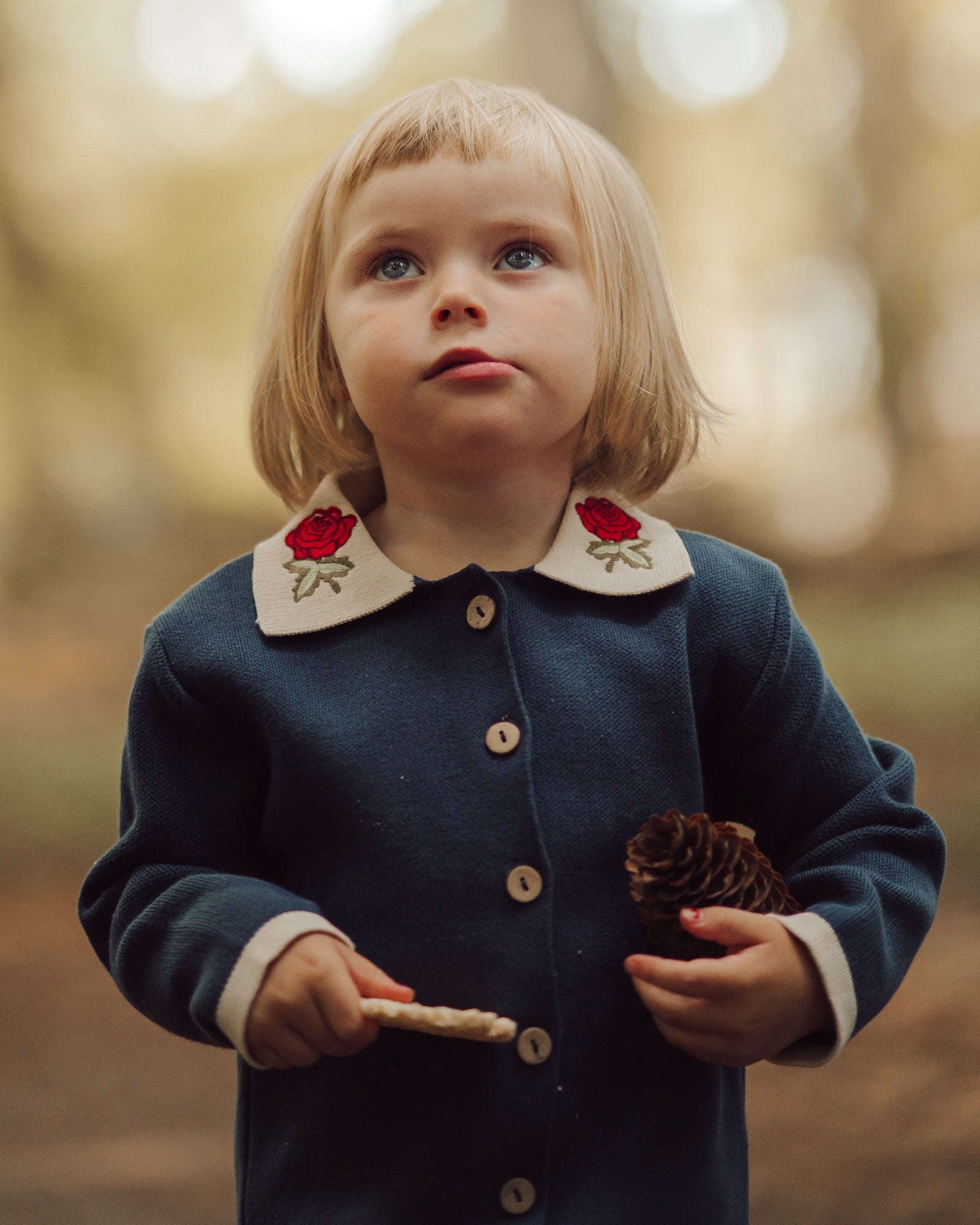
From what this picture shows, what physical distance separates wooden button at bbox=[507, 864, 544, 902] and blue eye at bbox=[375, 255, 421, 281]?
1.21 feet

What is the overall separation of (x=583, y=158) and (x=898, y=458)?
4.75 feet

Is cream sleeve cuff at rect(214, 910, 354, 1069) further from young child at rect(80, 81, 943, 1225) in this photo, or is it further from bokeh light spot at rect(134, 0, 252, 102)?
bokeh light spot at rect(134, 0, 252, 102)

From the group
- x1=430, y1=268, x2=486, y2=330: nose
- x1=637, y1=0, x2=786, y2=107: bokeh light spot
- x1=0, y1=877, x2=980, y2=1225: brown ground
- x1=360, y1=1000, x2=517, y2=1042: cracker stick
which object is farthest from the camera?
x1=637, y1=0, x2=786, y2=107: bokeh light spot

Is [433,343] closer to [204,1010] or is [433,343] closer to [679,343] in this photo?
[679,343]

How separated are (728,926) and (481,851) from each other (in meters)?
0.15

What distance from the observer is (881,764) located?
0.84 m

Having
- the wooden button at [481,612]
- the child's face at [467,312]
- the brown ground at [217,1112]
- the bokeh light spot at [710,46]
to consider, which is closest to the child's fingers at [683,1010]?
the wooden button at [481,612]

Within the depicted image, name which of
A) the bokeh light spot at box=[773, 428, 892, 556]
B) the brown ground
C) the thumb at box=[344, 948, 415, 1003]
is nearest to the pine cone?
the thumb at box=[344, 948, 415, 1003]

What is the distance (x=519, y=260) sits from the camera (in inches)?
29.8

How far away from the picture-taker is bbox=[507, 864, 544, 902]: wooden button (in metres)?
0.70

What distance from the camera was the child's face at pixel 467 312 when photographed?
73cm

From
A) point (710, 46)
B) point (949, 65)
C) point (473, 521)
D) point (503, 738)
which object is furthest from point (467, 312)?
point (949, 65)

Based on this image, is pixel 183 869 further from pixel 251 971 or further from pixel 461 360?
pixel 461 360

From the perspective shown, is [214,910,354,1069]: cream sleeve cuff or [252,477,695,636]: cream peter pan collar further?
[252,477,695,636]: cream peter pan collar
